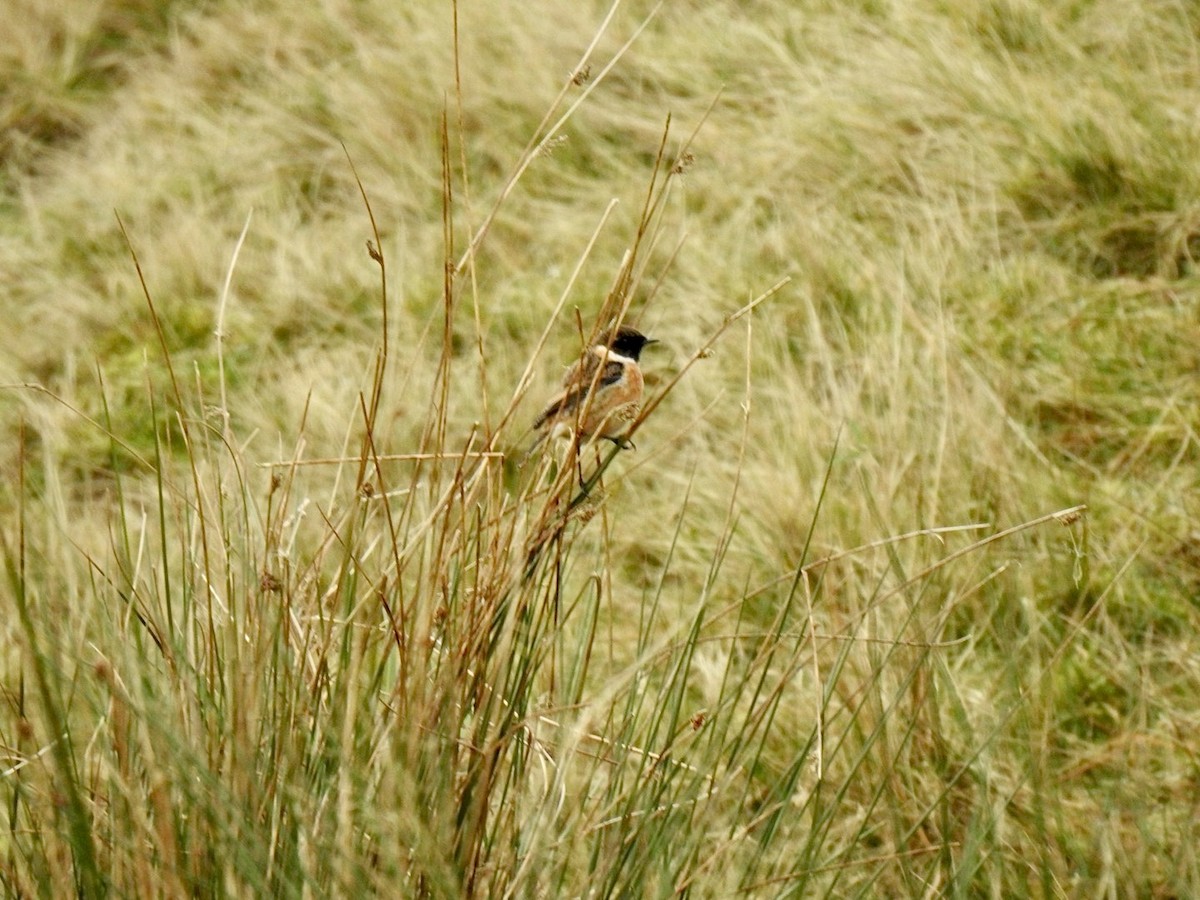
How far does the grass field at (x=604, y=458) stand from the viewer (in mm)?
1858

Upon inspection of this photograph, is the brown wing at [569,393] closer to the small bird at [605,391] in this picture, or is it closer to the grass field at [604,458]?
the small bird at [605,391]

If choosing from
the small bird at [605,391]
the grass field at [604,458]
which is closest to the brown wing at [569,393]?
the small bird at [605,391]

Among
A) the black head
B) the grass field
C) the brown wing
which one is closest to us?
the grass field

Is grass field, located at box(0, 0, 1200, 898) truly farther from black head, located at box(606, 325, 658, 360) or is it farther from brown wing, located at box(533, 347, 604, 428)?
black head, located at box(606, 325, 658, 360)

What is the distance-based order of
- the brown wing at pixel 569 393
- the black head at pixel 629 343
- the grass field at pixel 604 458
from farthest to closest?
1. the black head at pixel 629 343
2. the brown wing at pixel 569 393
3. the grass field at pixel 604 458

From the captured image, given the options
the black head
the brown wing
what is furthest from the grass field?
the black head

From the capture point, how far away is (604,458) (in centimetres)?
344

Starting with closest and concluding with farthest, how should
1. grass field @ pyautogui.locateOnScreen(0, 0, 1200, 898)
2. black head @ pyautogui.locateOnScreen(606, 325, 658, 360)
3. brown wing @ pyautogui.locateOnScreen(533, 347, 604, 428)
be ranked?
1. grass field @ pyautogui.locateOnScreen(0, 0, 1200, 898)
2. brown wing @ pyautogui.locateOnScreen(533, 347, 604, 428)
3. black head @ pyautogui.locateOnScreen(606, 325, 658, 360)

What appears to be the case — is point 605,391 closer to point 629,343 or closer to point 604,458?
point 629,343

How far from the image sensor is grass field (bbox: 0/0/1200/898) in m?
1.86

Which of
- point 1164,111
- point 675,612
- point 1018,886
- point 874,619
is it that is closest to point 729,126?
point 1164,111

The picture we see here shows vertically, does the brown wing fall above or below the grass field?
above

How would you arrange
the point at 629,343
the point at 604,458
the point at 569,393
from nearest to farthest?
the point at 569,393, the point at 629,343, the point at 604,458

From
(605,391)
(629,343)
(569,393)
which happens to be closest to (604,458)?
(629,343)
